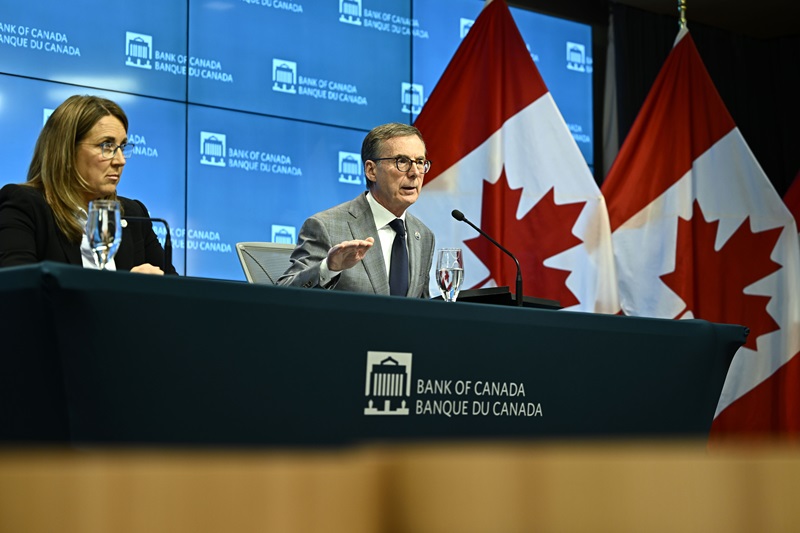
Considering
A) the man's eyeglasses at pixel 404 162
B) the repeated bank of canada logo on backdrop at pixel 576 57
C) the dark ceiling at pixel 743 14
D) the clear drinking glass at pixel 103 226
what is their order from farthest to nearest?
the dark ceiling at pixel 743 14 → the repeated bank of canada logo on backdrop at pixel 576 57 → the man's eyeglasses at pixel 404 162 → the clear drinking glass at pixel 103 226

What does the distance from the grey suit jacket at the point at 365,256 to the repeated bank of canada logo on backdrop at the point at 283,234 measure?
5.94 feet

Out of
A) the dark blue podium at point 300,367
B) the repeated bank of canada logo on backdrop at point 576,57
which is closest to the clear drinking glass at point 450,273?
the dark blue podium at point 300,367

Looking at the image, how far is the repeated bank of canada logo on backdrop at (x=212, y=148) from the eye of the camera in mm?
4684

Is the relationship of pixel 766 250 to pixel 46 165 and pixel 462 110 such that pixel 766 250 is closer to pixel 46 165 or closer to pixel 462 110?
pixel 462 110

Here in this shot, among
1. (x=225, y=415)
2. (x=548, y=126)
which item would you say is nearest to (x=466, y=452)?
(x=225, y=415)

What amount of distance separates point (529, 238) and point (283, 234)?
1.26 meters

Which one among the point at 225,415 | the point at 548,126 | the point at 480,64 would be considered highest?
the point at 480,64

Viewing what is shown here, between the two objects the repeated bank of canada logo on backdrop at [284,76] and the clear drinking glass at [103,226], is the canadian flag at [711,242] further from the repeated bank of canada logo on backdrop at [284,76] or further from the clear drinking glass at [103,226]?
the clear drinking glass at [103,226]

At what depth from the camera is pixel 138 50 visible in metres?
4.59

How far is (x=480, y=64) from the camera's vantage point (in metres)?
4.63

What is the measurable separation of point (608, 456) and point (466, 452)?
3cm

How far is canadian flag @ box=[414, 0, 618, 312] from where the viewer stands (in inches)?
174

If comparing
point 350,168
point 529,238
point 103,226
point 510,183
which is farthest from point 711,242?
point 103,226

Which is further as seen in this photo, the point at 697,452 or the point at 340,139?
the point at 340,139
